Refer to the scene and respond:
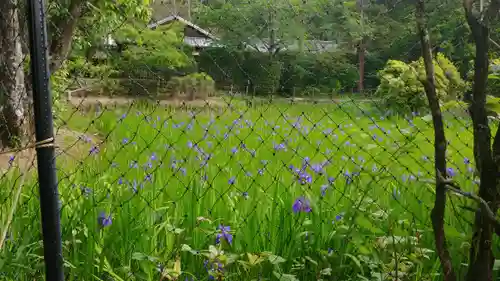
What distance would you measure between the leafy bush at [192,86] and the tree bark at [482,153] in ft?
3.61

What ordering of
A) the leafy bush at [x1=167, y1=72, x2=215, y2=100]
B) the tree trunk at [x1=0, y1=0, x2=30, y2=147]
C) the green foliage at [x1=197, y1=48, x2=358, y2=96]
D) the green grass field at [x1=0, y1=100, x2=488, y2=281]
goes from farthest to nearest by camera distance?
the tree trunk at [x1=0, y1=0, x2=30, y2=147]
the leafy bush at [x1=167, y1=72, x2=215, y2=100]
the green foliage at [x1=197, y1=48, x2=358, y2=96]
the green grass field at [x1=0, y1=100, x2=488, y2=281]

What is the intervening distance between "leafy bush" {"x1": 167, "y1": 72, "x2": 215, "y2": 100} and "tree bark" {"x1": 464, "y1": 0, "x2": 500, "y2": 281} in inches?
43.3

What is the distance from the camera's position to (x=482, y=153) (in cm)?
139

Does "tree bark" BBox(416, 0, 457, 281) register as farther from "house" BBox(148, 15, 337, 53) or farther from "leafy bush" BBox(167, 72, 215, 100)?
"leafy bush" BBox(167, 72, 215, 100)

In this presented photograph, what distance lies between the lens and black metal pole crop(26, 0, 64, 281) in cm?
164

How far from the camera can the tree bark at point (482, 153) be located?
1.35 metres

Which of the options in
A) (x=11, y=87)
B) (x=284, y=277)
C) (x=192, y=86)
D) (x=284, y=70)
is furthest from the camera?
(x=11, y=87)

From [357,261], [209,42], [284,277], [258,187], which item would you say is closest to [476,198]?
[357,261]

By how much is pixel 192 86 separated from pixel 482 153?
1.36 metres

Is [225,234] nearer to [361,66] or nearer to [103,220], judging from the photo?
[103,220]

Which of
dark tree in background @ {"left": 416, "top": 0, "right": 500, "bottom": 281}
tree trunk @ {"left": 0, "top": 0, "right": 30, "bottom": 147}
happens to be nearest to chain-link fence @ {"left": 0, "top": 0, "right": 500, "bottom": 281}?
dark tree in background @ {"left": 416, "top": 0, "right": 500, "bottom": 281}

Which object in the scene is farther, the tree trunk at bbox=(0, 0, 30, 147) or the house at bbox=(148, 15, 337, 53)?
the tree trunk at bbox=(0, 0, 30, 147)

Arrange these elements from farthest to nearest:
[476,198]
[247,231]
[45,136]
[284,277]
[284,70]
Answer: [284,70], [247,231], [284,277], [45,136], [476,198]

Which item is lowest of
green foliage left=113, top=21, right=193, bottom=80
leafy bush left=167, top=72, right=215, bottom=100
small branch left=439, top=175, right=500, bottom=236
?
small branch left=439, top=175, right=500, bottom=236
